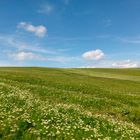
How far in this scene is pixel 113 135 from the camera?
60.2 ft

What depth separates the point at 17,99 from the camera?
26.2 meters

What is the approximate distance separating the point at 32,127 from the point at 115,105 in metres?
17.9

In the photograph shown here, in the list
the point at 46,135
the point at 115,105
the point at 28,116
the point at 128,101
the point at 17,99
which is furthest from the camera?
the point at 128,101

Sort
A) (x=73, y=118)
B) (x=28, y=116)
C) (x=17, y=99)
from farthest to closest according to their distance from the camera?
(x=17, y=99) < (x=73, y=118) < (x=28, y=116)

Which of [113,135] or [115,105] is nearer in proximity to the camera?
[113,135]

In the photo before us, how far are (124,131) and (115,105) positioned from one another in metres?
14.3

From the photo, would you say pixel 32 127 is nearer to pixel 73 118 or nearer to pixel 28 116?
pixel 28 116

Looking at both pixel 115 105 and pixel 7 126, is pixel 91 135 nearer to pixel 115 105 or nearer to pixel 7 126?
pixel 7 126

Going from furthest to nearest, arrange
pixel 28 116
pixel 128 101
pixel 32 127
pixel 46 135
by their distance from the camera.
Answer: pixel 128 101, pixel 28 116, pixel 32 127, pixel 46 135

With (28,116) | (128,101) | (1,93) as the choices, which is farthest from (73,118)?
(128,101)

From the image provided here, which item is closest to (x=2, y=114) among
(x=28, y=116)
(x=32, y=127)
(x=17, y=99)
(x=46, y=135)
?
(x=28, y=116)

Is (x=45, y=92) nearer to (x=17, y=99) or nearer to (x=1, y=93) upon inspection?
(x=1, y=93)

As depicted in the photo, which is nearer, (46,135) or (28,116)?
(46,135)

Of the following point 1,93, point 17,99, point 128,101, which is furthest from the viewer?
point 128,101
